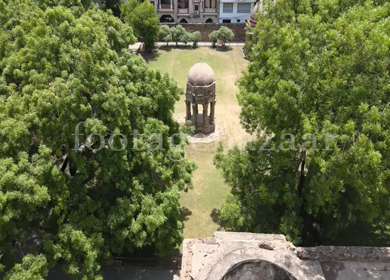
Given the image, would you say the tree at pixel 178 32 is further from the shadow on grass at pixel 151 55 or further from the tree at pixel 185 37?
the shadow on grass at pixel 151 55

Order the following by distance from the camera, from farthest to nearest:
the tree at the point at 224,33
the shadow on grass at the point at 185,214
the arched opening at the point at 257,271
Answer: the tree at the point at 224,33 < the shadow on grass at the point at 185,214 < the arched opening at the point at 257,271

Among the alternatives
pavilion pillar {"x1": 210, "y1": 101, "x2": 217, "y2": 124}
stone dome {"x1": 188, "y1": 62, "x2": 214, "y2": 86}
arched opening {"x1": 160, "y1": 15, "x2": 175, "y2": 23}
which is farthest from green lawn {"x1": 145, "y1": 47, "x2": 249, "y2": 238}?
arched opening {"x1": 160, "y1": 15, "x2": 175, "y2": 23}

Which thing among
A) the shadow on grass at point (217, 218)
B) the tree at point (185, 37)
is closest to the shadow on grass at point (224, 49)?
the tree at point (185, 37)

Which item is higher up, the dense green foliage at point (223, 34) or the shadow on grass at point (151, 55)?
the dense green foliage at point (223, 34)

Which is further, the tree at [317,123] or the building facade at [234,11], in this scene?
the building facade at [234,11]

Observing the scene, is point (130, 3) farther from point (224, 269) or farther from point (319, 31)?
point (224, 269)

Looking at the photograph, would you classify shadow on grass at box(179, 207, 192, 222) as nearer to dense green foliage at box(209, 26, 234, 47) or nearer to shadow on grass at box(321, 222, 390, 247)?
shadow on grass at box(321, 222, 390, 247)

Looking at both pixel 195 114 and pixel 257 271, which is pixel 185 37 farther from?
pixel 257 271

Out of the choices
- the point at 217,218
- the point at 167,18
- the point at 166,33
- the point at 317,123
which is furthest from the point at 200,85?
the point at 167,18

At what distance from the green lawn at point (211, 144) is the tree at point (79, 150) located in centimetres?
491

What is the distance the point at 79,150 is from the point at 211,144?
1548cm

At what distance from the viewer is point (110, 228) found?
1677cm

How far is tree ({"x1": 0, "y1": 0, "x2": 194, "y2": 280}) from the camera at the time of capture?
46.4 ft

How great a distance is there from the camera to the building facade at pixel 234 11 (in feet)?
185
